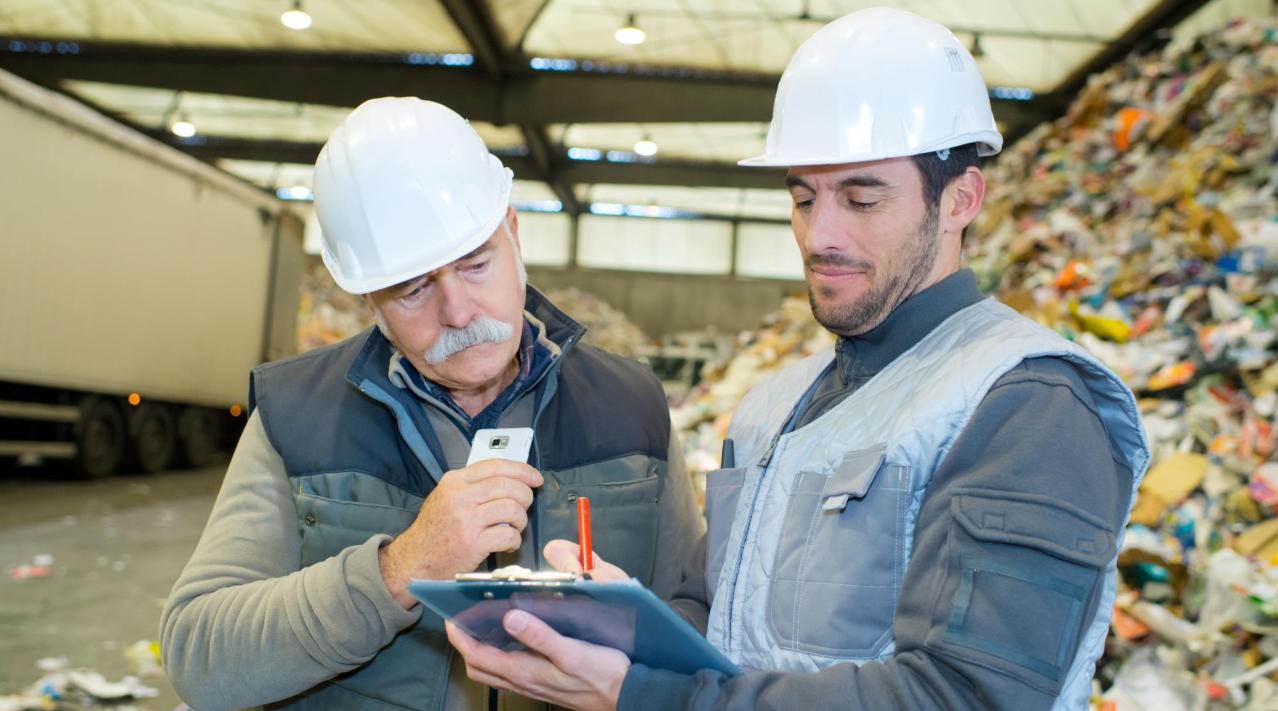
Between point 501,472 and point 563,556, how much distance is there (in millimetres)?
169

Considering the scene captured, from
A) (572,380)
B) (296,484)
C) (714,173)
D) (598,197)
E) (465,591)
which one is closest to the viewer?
(465,591)

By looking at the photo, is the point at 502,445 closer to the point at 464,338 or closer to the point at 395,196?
the point at 464,338

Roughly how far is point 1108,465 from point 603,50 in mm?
13241

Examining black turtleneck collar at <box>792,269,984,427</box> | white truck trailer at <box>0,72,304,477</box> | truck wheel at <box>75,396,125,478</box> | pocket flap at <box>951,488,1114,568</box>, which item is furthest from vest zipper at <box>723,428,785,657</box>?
truck wheel at <box>75,396,125,478</box>

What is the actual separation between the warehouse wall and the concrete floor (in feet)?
39.1

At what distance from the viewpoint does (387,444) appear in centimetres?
192

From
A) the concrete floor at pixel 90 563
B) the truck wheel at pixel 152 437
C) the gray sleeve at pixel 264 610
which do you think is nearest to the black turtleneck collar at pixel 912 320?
the gray sleeve at pixel 264 610

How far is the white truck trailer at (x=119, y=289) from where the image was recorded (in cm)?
877

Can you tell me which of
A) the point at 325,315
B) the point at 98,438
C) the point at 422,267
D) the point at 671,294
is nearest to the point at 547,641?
the point at 422,267

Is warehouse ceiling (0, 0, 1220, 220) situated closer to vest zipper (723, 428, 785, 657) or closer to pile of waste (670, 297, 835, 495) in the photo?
pile of waste (670, 297, 835, 495)

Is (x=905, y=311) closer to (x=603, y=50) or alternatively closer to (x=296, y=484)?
(x=296, y=484)

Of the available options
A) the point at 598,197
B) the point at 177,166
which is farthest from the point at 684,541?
the point at 598,197

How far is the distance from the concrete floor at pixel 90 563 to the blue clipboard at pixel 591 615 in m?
3.42

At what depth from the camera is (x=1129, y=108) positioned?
9867mm
